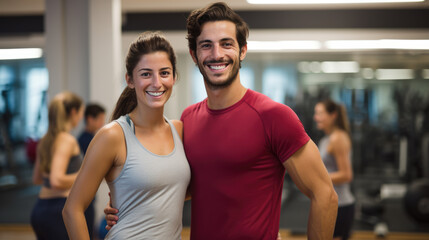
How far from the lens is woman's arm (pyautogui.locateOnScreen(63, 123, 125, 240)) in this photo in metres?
1.44

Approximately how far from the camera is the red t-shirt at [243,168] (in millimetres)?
1505

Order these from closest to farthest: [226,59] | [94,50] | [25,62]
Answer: [226,59], [94,50], [25,62]

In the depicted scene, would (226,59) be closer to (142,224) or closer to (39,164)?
(142,224)

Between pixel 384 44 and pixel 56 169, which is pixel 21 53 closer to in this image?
pixel 56 169

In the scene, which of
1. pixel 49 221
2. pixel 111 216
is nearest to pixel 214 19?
pixel 111 216

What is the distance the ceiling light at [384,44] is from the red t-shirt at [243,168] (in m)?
4.28

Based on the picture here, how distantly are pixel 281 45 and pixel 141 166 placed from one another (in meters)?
4.48

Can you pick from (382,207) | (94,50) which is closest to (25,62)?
(94,50)

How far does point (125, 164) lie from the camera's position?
1.46 metres

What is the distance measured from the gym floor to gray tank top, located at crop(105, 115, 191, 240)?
353 centimetres

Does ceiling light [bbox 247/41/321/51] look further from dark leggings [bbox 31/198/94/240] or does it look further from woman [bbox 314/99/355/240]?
dark leggings [bbox 31/198/94/240]

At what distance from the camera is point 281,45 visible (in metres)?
5.53

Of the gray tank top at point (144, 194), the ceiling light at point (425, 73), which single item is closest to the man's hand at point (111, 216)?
the gray tank top at point (144, 194)

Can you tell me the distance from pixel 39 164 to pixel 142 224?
1.71m
